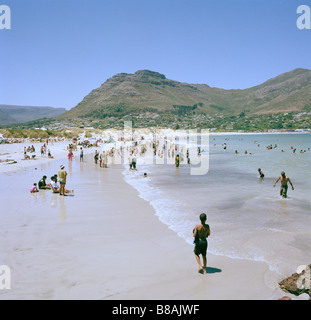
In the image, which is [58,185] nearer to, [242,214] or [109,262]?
[109,262]

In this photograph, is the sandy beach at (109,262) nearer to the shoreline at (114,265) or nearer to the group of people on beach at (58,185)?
the shoreline at (114,265)

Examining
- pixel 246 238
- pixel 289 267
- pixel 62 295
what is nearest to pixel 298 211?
pixel 246 238

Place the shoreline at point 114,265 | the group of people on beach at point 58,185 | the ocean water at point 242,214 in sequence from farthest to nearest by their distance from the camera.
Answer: the group of people on beach at point 58,185 → the ocean water at point 242,214 → the shoreline at point 114,265

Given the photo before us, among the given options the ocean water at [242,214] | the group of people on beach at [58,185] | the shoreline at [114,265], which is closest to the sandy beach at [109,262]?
the shoreline at [114,265]

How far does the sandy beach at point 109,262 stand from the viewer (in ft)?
19.6

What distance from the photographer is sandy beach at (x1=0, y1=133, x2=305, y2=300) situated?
5.98m

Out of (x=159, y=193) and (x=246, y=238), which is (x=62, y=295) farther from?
(x=159, y=193)

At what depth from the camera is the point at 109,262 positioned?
739 centimetres

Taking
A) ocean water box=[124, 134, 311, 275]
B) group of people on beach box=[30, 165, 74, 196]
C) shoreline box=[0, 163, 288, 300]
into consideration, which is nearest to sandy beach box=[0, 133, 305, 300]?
shoreline box=[0, 163, 288, 300]

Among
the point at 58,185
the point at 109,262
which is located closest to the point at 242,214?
the point at 109,262

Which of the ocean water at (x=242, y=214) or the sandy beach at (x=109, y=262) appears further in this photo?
the ocean water at (x=242, y=214)

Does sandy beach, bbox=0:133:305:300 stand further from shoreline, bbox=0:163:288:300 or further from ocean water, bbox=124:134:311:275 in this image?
ocean water, bbox=124:134:311:275

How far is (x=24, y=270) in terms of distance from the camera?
6.82 meters

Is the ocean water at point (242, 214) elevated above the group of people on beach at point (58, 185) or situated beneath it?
situated beneath
